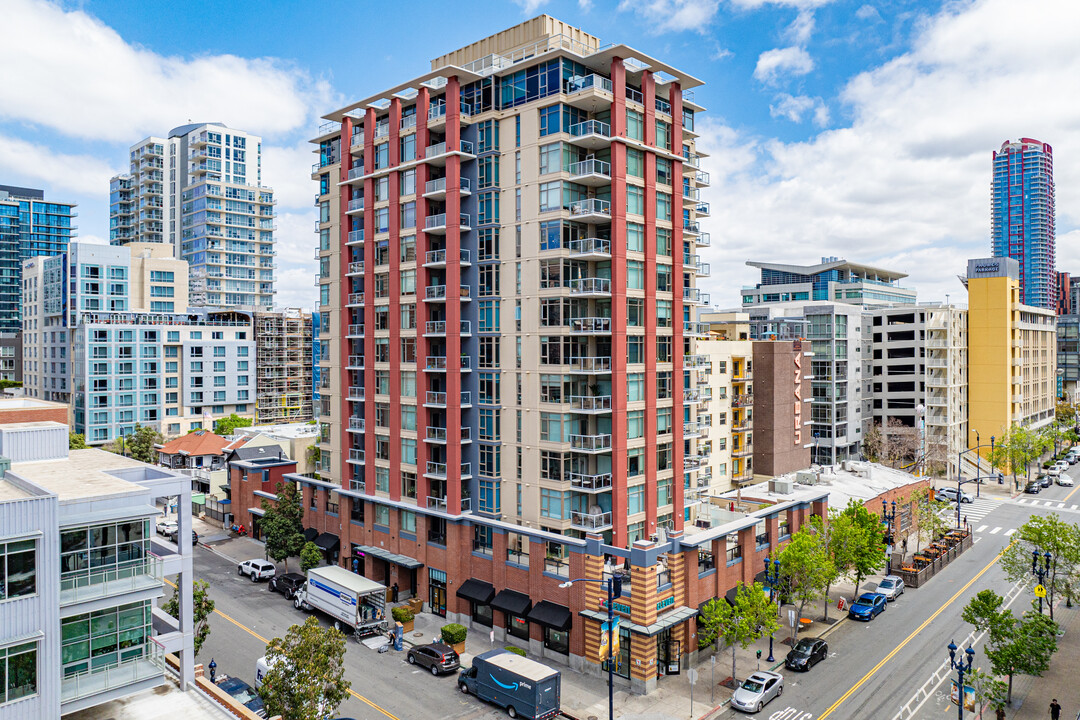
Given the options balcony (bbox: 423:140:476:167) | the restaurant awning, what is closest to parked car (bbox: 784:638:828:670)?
the restaurant awning

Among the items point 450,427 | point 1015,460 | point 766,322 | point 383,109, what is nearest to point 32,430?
point 450,427

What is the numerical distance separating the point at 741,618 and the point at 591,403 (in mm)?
15364

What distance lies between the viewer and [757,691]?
3691cm

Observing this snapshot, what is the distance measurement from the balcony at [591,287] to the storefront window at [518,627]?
20944 millimetres

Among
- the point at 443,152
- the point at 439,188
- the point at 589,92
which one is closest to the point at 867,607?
the point at 589,92

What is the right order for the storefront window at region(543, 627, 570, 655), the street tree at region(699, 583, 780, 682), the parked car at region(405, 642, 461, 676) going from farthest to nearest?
the storefront window at region(543, 627, 570, 655)
the parked car at region(405, 642, 461, 676)
the street tree at region(699, 583, 780, 682)

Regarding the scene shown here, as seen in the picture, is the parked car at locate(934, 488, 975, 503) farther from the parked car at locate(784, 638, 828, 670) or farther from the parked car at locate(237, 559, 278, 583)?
the parked car at locate(237, 559, 278, 583)

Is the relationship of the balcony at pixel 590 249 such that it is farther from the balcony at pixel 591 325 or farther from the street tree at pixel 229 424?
the street tree at pixel 229 424

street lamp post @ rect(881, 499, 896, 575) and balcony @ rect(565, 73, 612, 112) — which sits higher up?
balcony @ rect(565, 73, 612, 112)

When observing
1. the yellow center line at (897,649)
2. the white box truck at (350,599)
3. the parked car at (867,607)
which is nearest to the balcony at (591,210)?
the white box truck at (350,599)

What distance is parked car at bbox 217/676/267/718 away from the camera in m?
34.6

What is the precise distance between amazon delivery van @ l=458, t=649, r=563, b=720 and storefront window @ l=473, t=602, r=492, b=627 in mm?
7703

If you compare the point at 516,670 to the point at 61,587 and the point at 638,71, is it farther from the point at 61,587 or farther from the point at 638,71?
the point at 638,71

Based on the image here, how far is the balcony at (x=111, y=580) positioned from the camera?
2425cm
